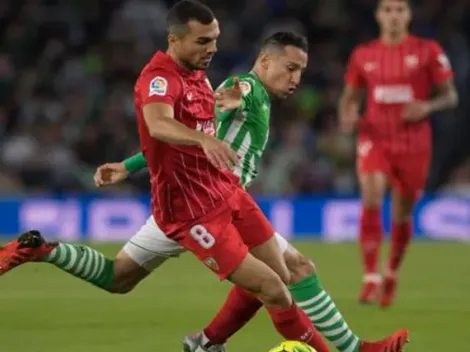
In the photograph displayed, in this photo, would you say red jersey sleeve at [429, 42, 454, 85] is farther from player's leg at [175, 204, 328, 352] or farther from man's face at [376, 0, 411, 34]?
player's leg at [175, 204, 328, 352]

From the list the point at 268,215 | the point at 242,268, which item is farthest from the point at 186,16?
the point at 268,215

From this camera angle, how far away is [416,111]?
10.1 m

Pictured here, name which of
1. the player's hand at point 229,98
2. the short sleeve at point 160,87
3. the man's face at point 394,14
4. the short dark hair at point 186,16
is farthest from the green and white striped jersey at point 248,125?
the man's face at point 394,14

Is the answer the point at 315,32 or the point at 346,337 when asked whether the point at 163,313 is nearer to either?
the point at 346,337

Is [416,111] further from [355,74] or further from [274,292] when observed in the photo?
[274,292]

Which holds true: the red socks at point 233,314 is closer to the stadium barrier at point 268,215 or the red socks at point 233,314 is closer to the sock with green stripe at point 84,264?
the sock with green stripe at point 84,264

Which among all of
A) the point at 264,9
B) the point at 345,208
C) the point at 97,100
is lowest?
the point at 345,208

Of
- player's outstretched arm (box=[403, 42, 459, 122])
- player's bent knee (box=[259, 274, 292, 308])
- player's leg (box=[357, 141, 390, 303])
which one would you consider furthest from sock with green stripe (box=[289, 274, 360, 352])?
player's outstretched arm (box=[403, 42, 459, 122])

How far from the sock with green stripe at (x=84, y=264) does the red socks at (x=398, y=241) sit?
12.2 feet

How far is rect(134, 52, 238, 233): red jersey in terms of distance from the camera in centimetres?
620

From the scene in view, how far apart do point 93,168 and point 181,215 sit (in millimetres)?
9838

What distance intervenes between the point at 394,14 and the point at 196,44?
4.24 metres

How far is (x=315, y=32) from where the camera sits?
1833 cm

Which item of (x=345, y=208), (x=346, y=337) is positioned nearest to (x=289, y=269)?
(x=346, y=337)
